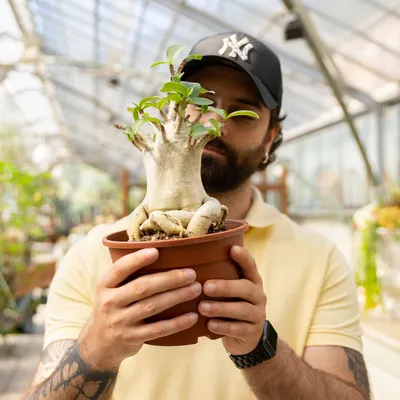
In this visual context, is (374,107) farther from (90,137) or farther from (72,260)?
(90,137)

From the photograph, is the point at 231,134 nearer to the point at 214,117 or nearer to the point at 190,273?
the point at 214,117

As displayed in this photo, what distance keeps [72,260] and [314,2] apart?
4.07 m

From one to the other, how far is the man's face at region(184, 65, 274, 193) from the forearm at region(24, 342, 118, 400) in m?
0.45

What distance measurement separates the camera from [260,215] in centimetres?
120

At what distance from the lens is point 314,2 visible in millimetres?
4398

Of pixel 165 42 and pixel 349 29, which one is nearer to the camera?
→ pixel 349 29

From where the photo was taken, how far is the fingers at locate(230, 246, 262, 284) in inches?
27.8

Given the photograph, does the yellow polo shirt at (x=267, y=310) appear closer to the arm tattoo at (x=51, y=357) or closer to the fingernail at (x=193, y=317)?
the arm tattoo at (x=51, y=357)

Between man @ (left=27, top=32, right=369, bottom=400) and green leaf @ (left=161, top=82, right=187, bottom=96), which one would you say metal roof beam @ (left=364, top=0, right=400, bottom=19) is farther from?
green leaf @ (left=161, top=82, right=187, bottom=96)

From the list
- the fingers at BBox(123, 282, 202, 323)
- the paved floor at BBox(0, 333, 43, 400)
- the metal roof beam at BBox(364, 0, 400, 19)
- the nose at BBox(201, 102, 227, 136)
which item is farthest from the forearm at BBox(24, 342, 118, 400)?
the metal roof beam at BBox(364, 0, 400, 19)

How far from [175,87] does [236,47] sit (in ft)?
1.43

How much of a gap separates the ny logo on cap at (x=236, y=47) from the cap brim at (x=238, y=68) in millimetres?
18

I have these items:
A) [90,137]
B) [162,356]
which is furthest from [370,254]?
[90,137]

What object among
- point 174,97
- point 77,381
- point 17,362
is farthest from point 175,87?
point 17,362
